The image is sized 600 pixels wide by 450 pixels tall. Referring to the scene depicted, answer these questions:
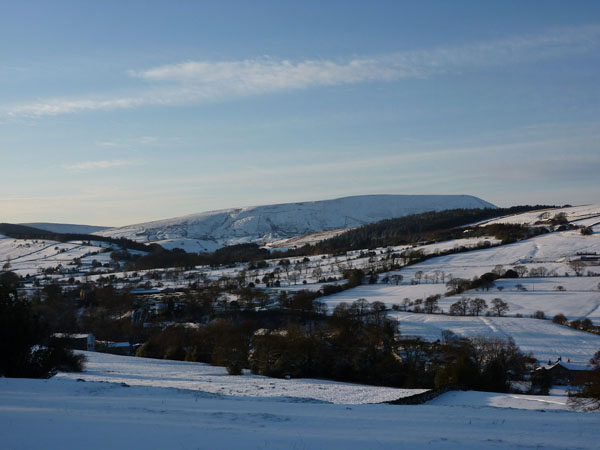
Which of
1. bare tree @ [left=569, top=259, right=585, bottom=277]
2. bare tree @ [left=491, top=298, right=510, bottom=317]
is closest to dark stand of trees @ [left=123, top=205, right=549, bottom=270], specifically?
bare tree @ [left=569, top=259, right=585, bottom=277]

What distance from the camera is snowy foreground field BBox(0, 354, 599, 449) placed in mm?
9578

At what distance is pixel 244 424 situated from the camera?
11336mm

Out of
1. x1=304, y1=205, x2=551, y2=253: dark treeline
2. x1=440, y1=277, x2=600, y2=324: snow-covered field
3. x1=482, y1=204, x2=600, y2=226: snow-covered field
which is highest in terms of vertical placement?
x1=482, y1=204, x2=600, y2=226: snow-covered field

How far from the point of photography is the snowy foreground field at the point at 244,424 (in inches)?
377

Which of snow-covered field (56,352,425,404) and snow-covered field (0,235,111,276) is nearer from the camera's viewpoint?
snow-covered field (56,352,425,404)

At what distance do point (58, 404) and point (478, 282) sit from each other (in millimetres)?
74928

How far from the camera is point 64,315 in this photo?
67.2 m

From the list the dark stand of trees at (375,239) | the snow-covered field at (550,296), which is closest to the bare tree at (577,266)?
the snow-covered field at (550,296)

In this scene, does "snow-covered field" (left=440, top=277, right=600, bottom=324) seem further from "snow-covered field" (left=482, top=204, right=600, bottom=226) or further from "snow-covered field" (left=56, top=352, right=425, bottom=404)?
"snow-covered field" (left=482, top=204, right=600, bottom=226)

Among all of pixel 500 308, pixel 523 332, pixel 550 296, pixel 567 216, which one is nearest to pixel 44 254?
pixel 500 308

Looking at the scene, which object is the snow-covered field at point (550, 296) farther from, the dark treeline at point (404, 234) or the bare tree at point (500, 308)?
the dark treeline at point (404, 234)

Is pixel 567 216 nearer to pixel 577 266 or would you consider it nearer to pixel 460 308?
pixel 577 266

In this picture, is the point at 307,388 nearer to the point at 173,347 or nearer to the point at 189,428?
the point at 189,428

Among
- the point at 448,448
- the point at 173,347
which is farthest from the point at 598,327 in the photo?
the point at 448,448
